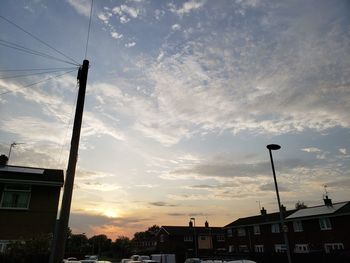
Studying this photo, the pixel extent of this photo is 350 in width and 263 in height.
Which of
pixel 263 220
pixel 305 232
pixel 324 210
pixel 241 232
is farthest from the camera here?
pixel 241 232

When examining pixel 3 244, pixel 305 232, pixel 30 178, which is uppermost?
pixel 30 178

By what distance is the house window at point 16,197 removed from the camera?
2039cm

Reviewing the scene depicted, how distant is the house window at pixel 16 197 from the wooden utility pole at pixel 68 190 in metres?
14.1

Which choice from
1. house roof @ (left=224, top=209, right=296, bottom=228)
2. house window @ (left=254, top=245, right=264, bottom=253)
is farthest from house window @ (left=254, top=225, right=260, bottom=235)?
house window @ (left=254, top=245, right=264, bottom=253)

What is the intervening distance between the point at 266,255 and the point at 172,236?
3753 centimetres

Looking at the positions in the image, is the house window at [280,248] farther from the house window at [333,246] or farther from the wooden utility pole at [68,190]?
the wooden utility pole at [68,190]

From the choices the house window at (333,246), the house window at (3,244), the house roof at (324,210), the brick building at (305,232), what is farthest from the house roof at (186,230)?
the house window at (3,244)

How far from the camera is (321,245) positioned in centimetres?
3738

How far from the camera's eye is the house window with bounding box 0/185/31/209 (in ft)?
66.9

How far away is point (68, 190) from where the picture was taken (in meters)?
8.39

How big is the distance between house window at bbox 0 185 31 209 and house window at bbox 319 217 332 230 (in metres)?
34.7

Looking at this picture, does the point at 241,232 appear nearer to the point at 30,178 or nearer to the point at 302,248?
the point at 302,248

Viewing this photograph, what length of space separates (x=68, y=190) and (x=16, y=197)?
49.8 feet

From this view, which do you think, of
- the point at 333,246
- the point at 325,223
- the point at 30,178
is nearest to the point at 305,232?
the point at 325,223
